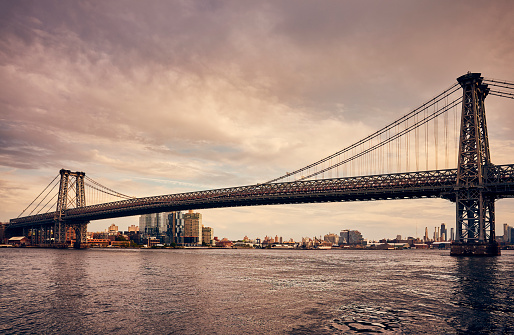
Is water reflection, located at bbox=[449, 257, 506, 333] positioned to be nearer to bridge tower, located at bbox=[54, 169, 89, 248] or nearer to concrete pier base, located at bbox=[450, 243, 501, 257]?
concrete pier base, located at bbox=[450, 243, 501, 257]

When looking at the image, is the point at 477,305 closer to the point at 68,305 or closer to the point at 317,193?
the point at 68,305

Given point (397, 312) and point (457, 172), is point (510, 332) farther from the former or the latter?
point (457, 172)

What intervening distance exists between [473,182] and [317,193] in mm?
30045

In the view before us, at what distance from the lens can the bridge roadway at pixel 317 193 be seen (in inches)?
2557

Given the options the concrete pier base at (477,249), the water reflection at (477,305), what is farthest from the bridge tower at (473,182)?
the water reflection at (477,305)

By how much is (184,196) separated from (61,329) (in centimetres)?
9590

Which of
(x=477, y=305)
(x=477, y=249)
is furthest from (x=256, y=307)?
(x=477, y=249)

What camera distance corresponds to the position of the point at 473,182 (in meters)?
62.4

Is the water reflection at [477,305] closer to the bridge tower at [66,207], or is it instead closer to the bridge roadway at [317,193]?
the bridge roadway at [317,193]

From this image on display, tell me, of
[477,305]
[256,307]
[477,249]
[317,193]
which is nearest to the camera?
[256,307]

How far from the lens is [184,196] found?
361 feet

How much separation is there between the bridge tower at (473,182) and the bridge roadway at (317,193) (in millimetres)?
1805

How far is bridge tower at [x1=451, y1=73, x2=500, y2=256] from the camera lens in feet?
201

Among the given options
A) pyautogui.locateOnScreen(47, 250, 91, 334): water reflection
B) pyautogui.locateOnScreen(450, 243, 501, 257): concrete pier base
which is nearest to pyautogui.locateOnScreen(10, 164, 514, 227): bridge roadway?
pyautogui.locateOnScreen(450, 243, 501, 257): concrete pier base
